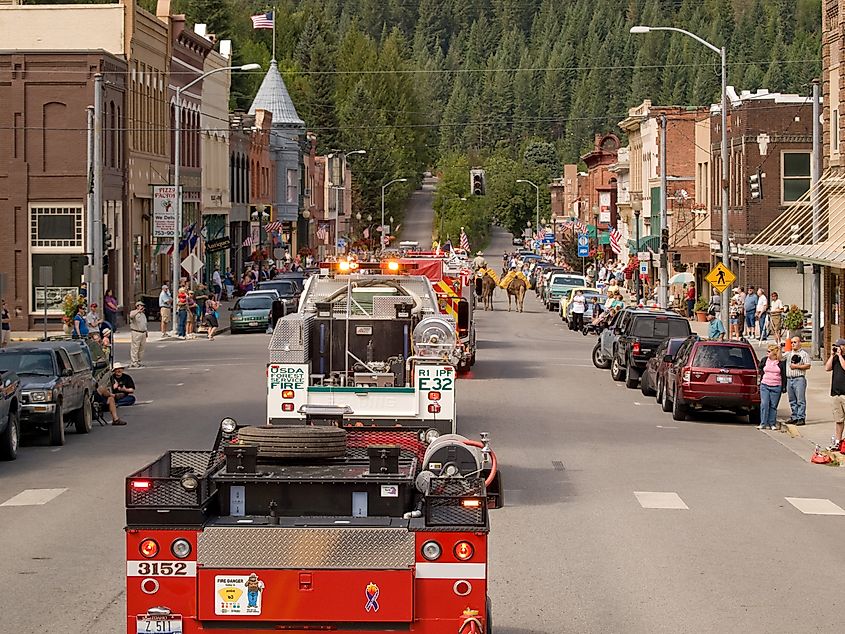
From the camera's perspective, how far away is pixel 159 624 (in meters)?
9.16

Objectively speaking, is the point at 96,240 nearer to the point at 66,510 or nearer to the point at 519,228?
the point at 66,510

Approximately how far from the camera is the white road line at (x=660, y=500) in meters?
18.3

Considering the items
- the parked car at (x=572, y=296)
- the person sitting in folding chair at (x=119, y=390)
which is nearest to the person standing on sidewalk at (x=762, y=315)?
the parked car at (x=572, y=296)

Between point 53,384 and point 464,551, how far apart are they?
52.5 ft

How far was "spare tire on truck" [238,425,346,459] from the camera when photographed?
994 cm

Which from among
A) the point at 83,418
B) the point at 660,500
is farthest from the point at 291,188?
the point at 660,500

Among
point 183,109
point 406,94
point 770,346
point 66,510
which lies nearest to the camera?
point 66,510

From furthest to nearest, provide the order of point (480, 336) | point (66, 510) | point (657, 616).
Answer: point (480, 336), point (66, 510), point (657, 616)

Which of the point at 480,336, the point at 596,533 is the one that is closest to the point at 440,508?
the point at 596,533

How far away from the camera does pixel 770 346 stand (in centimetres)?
2708

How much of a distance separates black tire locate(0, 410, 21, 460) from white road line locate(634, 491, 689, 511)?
8999 millimetres

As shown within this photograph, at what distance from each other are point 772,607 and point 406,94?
16175 centimetres

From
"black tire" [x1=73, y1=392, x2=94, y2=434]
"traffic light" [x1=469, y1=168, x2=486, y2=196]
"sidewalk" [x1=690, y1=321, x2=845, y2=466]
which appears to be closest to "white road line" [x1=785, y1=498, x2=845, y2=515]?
"sidewalk" [x1=690, y1=321, x2=845, y2=466]

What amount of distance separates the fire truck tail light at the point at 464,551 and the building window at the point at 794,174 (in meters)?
47.6
